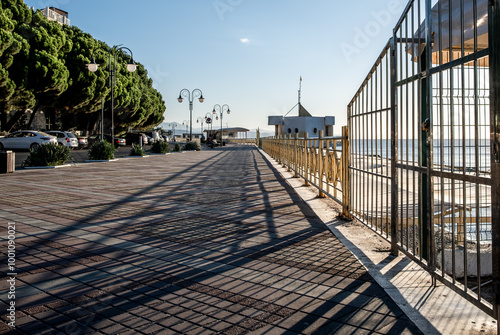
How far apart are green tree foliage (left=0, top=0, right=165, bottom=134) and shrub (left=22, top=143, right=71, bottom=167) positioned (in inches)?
443

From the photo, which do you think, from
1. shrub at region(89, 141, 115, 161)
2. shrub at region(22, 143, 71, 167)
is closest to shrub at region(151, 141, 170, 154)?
shrub at region(89, 141, 115, 161)

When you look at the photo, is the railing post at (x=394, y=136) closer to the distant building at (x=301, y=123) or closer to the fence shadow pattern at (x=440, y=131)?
the fence shadow pattern at (x=440, y=131)

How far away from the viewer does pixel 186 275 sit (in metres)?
4.11

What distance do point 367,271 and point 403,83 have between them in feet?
6.09

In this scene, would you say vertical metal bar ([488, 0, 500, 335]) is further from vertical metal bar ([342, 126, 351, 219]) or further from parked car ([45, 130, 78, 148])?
parked car ([45, 130, 78, 148])

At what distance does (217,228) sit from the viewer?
20.4 feet

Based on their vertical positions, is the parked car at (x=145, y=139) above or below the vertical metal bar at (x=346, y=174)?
above

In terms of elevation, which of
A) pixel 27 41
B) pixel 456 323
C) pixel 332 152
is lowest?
pixel 456 323

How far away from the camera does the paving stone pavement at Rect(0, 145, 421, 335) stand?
3.09m

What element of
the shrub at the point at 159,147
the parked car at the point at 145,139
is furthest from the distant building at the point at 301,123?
the shrub at the point at 159,147

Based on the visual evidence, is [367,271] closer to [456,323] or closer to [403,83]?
[456,323]

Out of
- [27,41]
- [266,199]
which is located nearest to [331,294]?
[266,199]

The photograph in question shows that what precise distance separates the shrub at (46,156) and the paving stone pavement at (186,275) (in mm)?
10750

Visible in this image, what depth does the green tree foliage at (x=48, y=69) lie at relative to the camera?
2772 centimetres
